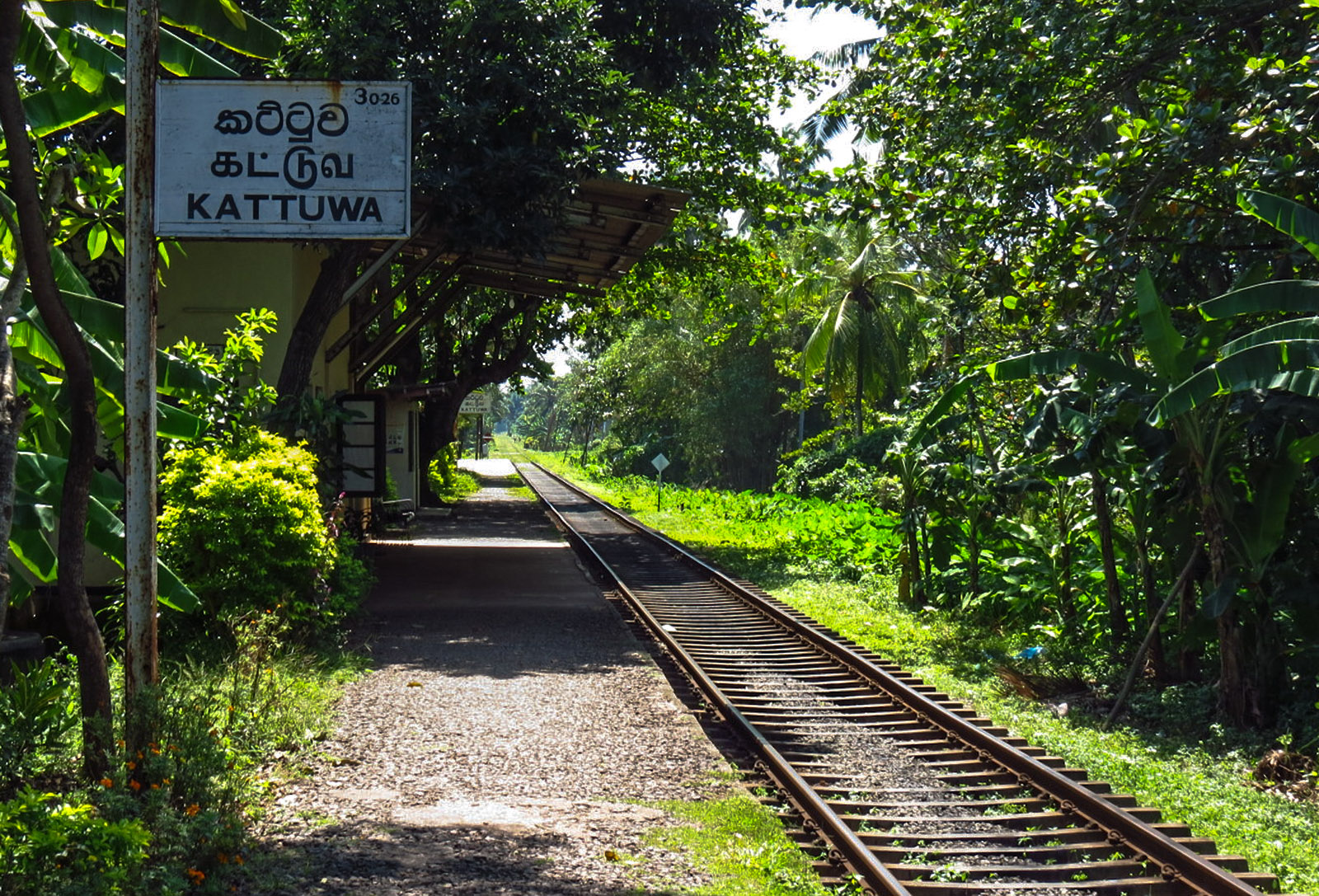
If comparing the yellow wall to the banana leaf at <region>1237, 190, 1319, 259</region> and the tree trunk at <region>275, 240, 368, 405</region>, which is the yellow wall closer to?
the tree trunk at <region>275, 240, 368, 405</region>

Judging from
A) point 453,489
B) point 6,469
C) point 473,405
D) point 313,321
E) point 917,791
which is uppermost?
point 473,405

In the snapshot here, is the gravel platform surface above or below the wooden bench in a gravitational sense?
below

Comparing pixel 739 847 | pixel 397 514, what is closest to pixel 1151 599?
pixel 739 847

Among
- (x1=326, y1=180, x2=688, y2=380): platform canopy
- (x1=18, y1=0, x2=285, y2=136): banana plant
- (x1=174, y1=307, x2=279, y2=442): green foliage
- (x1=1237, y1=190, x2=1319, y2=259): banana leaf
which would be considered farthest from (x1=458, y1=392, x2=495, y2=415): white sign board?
(x1=1237, y1=190, x2=1319, y2=259): banana leaf

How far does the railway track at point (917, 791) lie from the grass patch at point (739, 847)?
17 cm

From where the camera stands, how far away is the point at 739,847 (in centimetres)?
639

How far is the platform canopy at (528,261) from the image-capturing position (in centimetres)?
1609

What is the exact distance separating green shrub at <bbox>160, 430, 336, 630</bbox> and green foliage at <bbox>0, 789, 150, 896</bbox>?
5.57 meters

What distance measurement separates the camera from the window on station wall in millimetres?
19609

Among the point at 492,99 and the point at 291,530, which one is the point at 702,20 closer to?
the point at 492,99

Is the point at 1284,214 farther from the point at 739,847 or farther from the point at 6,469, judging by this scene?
the point at 6,469

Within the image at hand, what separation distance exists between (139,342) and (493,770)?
330cm

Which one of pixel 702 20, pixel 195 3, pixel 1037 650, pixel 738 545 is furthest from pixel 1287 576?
pixel 738 545

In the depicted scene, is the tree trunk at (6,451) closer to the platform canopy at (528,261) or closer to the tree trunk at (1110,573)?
the platform canopy at (528,261)
